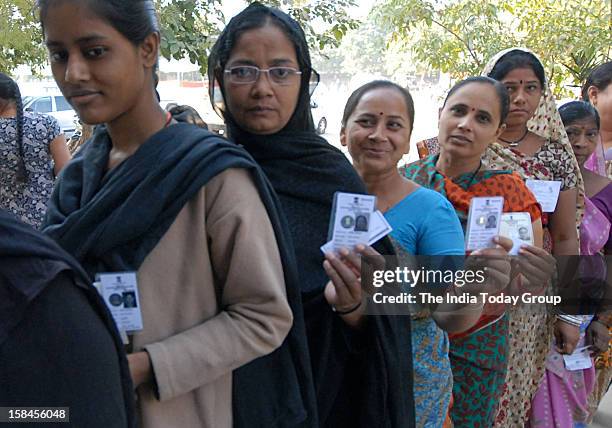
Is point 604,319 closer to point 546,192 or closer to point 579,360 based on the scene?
point 579,360

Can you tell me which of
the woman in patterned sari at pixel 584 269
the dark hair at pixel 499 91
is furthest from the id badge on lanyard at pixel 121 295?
the woman in patterned sari at pixel 584 269

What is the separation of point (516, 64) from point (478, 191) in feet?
2.55

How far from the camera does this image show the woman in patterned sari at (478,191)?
2141mm

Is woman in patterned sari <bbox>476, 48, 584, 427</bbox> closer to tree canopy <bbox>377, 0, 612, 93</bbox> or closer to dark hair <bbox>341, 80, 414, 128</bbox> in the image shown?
dark hair <bbox>341, 80, 414, 128</bbox>

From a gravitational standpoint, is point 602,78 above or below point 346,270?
above

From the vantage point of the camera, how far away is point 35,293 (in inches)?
31.4

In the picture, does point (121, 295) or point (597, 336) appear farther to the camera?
point (597, 336)

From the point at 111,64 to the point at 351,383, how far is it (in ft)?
3.54

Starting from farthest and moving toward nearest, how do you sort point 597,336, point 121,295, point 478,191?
point 597,336 → point 478,191 → point 121,295

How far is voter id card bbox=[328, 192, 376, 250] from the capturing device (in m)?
1.36

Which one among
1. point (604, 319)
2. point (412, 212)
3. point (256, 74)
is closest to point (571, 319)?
point (604, 319)

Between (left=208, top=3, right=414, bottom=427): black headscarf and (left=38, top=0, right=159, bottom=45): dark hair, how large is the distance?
39 cm

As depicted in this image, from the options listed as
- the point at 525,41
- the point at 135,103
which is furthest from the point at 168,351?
the point at 525,41

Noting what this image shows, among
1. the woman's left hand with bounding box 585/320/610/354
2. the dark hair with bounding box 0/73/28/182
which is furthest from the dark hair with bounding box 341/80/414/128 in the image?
the dark hair with bounding box 0/73/28/182
